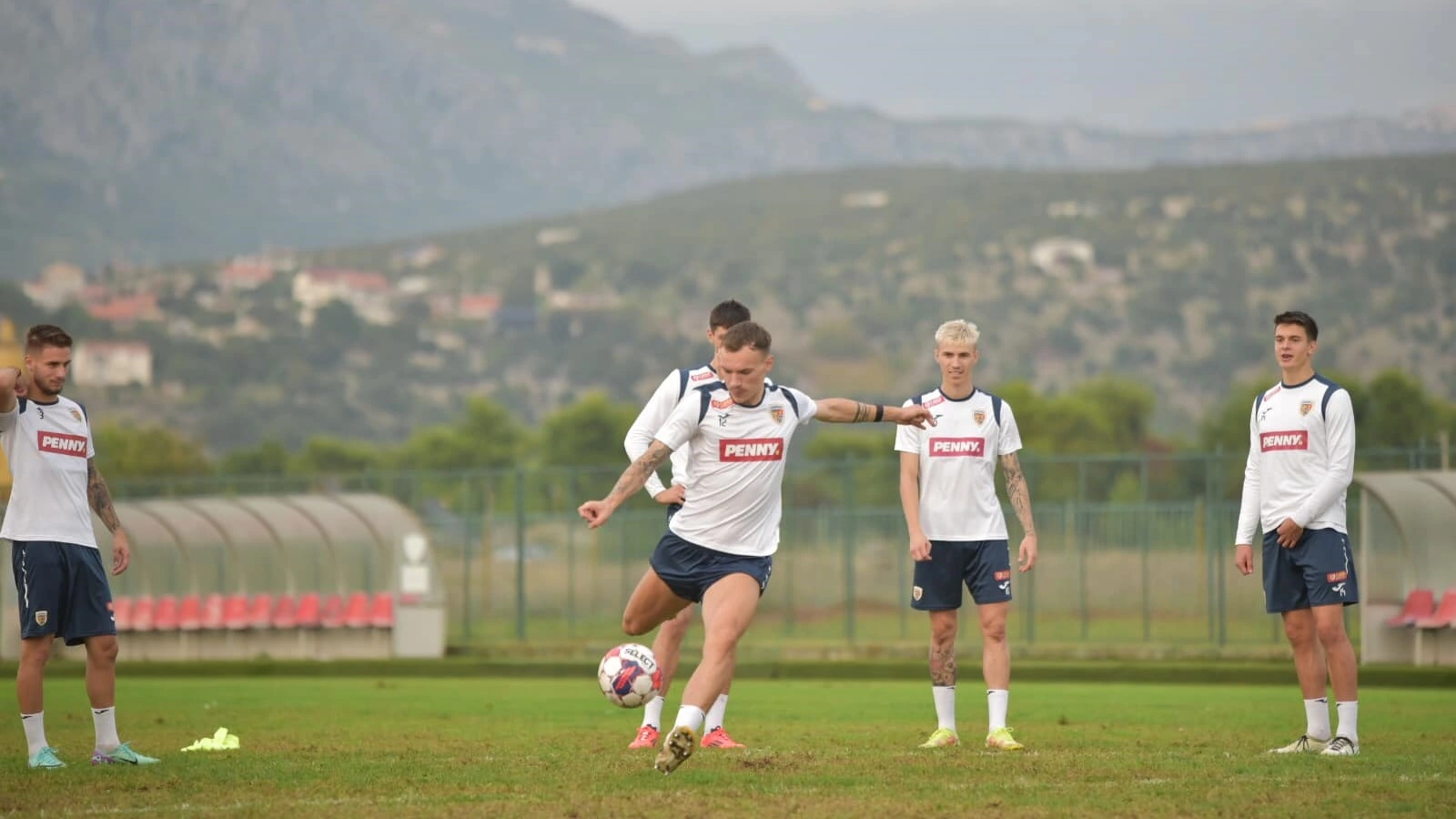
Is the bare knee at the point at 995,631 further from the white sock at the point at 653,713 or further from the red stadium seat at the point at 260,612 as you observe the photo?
the red stadium seat at the point at 260,612

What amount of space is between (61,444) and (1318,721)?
727cm

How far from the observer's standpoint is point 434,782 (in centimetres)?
998

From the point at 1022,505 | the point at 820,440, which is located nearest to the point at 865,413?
the point at 1022,505

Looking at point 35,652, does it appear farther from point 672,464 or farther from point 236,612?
point 236,612

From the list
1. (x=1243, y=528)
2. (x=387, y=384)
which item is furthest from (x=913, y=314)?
(x=1243, y=528)

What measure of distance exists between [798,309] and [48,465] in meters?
159

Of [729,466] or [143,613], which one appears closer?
[729,466]

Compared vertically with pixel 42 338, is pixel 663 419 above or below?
below

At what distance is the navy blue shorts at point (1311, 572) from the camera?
11.5m

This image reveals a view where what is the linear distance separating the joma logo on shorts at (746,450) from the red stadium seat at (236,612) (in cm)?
2041

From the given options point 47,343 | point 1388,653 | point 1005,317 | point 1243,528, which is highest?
point 1005,317

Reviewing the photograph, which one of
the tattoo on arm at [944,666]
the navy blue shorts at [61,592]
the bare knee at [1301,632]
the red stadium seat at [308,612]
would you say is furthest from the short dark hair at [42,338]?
the red stadium seat at [308,612]

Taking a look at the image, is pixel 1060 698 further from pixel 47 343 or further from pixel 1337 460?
pixel 47 343

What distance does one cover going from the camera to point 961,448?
39.9 feet
